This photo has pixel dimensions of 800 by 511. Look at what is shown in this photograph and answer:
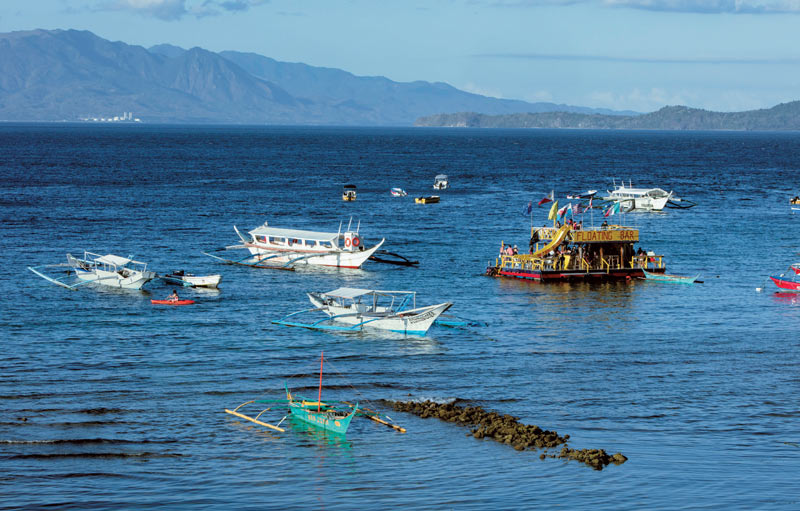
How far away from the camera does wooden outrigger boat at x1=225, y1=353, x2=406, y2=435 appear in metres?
42.4

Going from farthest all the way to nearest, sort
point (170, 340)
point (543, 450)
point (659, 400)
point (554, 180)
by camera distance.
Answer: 1. point (554, 180)
2. point (170, 340)
3. point (659, 400)
4. point (543, 450)

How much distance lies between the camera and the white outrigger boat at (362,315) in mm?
61500

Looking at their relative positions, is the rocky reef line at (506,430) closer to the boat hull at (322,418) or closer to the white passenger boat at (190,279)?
the boat hull at (322,418)

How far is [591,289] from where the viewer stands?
3125 inches

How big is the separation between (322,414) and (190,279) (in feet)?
121

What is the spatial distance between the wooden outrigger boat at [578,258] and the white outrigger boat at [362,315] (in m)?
18.6

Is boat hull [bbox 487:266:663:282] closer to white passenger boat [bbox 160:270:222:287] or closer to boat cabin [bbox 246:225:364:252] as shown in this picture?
boat cabin [bbox 246:225:364:252]

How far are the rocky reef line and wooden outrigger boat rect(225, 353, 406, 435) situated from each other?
198cm

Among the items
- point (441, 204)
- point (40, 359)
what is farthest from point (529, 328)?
point (441, 204)

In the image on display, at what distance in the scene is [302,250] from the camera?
3558 inches

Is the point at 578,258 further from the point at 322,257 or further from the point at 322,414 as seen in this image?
the point at 322,414

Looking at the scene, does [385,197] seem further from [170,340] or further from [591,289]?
[170,340]

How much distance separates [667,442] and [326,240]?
51.8 meters

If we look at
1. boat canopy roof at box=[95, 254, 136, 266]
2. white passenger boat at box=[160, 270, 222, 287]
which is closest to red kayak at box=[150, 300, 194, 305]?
white passenger boat at box=[160, 270, 222, 287]
